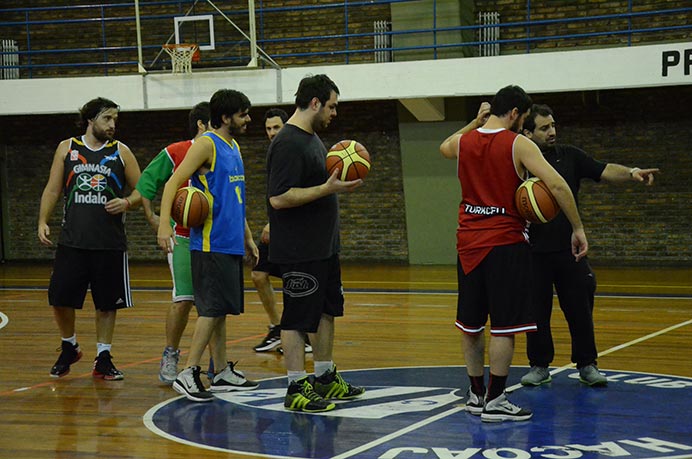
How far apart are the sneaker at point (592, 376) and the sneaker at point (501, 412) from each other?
99 centimetres

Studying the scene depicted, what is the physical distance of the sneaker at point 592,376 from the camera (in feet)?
19.1

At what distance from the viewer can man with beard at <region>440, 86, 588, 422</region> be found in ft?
16.3

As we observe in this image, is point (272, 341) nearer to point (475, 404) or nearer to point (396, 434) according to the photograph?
point (475, 404)

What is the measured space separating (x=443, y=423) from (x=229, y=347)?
3224 mm

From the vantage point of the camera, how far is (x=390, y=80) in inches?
545

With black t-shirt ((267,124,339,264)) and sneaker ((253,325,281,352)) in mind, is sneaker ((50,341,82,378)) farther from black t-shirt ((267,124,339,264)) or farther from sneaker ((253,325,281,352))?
black t-shirt ((267,124,339,264))

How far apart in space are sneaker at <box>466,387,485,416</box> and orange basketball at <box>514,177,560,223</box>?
1056mm

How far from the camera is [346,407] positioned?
5.38 m

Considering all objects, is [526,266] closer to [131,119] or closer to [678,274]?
[678,274]

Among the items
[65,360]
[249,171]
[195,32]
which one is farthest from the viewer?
[249,171]

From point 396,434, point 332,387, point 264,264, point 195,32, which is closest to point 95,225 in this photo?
point 264,264

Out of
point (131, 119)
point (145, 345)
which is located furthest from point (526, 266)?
point (131, 119)

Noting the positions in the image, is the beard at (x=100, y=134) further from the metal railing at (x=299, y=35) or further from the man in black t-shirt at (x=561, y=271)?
the metal railing at (x=299, y=35)

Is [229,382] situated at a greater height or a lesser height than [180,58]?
lesser
